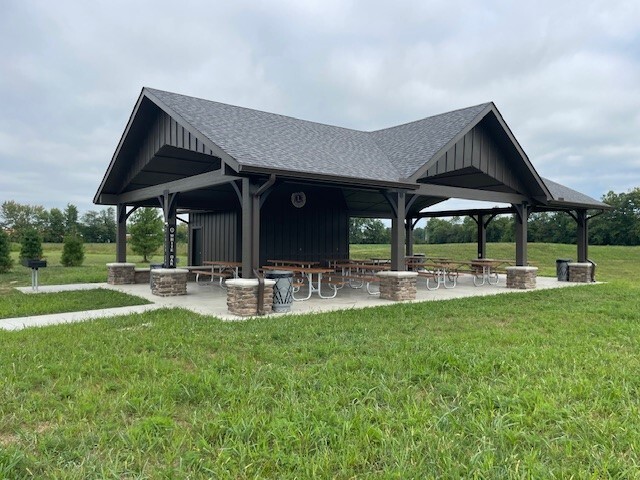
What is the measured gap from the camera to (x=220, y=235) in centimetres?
1508

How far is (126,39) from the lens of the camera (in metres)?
13.1

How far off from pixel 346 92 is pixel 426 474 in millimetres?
18131

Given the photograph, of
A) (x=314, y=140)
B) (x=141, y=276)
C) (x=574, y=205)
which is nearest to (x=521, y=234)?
(x=574, y=205)

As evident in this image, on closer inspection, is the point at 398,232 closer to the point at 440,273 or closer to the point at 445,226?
the point at 440,273

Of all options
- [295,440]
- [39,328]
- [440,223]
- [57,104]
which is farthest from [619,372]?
[440,223]

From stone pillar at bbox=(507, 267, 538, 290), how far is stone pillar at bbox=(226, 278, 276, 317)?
839 cm

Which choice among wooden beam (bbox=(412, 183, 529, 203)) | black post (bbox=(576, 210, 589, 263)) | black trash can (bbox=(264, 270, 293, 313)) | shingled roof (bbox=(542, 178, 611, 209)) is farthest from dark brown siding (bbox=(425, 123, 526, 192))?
black trash can (bbox=(264, 270, 293, 313))

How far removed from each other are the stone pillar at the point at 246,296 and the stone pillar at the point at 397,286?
3.17m

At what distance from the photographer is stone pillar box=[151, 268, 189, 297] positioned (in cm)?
1055

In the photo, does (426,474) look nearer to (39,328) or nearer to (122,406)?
(122,406)

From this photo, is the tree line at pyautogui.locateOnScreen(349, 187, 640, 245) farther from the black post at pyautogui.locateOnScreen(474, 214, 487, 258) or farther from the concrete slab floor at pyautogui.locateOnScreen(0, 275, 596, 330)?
the concrete slab floor at pyautogui.locateOnScreen(0, 275, 596, 330)

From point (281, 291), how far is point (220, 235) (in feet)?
25.0

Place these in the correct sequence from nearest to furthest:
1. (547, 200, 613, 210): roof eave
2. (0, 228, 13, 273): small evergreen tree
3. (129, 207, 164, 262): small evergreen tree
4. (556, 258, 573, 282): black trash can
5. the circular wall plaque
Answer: (547, 200, 613, 210): roof eave
the circular wall plaque
(556, 258, 573, 282): black trash can
(0, 228, 13, 273): small evergreen tree
(129, 207, 164, 262): small evergreen tree

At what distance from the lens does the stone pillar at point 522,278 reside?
41.6 feet
